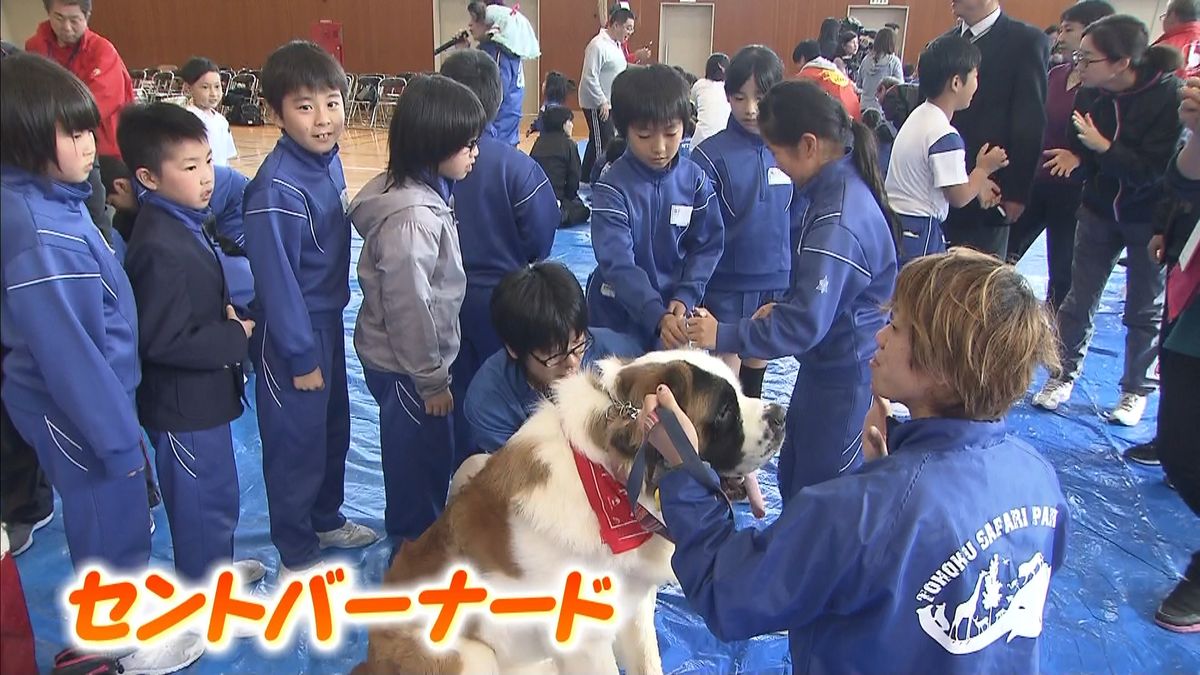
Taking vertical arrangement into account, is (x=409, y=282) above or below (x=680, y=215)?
below

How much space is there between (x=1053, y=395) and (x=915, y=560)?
426 centimetres

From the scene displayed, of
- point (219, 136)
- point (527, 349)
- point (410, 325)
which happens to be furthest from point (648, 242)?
point (219, 136)

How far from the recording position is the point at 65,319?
4.46 feet

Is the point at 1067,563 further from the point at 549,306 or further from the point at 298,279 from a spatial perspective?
the point at 298,279

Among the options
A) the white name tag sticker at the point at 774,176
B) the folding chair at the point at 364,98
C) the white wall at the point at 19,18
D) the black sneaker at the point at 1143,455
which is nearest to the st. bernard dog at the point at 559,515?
the white wall at the point at 19,18

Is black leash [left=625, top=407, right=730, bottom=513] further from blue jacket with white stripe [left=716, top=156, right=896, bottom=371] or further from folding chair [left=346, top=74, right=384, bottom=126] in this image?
folding chair [left=346, top=74, right=384, bottom=126]

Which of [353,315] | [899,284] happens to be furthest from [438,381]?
[353,315]

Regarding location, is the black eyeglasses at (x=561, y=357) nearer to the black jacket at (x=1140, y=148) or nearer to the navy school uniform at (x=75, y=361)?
the navy school uniform at (x=75, y=361)

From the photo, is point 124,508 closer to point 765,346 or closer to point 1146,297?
point 765,346

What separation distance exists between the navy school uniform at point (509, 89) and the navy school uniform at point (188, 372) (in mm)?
5837

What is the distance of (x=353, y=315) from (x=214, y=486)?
3.50 meters

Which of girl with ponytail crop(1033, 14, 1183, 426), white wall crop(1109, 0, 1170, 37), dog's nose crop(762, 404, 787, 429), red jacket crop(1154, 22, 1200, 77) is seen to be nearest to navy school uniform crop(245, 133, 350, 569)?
dog's nose crop(762, 404, 787, 429)

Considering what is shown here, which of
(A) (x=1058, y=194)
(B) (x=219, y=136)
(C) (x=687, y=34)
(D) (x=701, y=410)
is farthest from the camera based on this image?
(C) (x=687, y=34)

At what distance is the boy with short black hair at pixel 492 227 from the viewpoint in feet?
12.0
